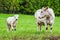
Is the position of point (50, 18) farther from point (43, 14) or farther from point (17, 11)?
point (17, 11)

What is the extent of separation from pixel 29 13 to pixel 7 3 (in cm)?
930

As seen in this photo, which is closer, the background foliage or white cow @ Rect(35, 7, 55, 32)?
white cow @ Rect(35, 7, 55, 32)

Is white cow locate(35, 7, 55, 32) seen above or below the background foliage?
above

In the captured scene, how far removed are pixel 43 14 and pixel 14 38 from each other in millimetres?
7104

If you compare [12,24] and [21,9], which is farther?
[21,9]

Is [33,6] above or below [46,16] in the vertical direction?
below

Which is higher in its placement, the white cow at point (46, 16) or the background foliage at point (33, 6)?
the white cow at point (46, 16)

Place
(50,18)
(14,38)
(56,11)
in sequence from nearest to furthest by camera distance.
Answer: (14,38) → (50,18) → (56,11)

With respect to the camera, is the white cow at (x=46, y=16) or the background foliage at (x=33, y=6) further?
the background foliage at (x=33, y=6)

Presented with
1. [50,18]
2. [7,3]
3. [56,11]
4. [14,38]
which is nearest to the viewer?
[14,38]

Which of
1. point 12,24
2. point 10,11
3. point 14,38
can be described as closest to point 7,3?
point 10,11

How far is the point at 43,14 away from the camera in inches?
671

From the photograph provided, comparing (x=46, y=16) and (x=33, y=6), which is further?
(x=33, y=6)

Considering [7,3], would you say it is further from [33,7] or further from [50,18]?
[50,18]
